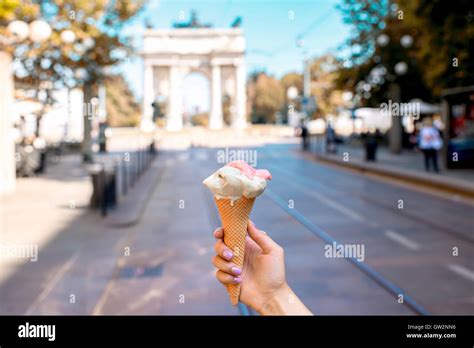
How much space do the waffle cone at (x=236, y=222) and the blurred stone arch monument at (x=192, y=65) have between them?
5.41 ft

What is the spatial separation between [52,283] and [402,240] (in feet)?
16.9

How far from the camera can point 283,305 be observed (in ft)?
5.35

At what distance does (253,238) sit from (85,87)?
21447 mm

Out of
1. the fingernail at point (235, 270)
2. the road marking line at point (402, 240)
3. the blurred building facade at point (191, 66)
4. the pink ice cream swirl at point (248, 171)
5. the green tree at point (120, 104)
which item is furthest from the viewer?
the green tree at point (120, 104)

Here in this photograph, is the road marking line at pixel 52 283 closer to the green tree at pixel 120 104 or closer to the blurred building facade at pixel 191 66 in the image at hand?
the blurred building facade at pixel 191 66

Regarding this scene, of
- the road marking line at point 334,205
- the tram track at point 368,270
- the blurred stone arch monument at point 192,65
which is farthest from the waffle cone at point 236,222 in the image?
the road marking line at point 334,205

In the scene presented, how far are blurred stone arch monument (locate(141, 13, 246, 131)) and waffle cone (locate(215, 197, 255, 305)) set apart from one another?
5.41 feet

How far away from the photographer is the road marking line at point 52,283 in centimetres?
534

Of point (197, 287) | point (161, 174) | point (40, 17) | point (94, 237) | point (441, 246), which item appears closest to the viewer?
point (197, 287)

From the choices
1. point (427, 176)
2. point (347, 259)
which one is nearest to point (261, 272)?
point (347, 259)

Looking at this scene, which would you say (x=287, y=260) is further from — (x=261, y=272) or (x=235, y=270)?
(x=235, y=270)
